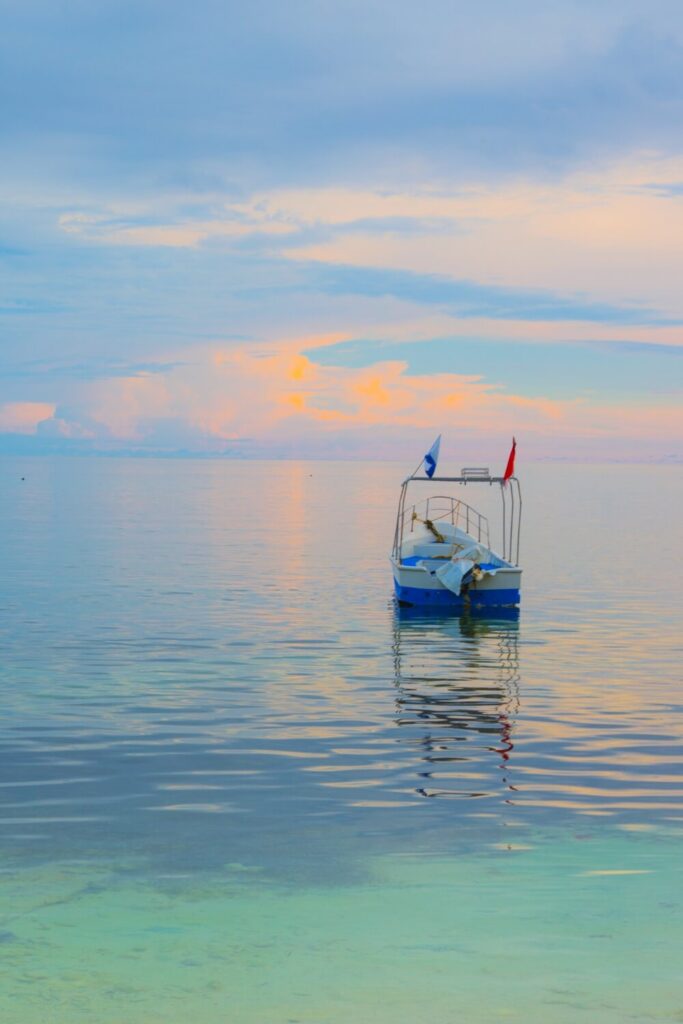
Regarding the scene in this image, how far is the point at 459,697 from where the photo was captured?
25.4 meters

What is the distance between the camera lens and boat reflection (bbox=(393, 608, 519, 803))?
18047 mm

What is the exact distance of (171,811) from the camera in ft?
51.4

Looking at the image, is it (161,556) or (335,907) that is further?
(161,556)

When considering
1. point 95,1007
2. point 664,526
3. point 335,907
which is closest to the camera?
point 95,1007

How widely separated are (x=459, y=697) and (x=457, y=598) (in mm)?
14867

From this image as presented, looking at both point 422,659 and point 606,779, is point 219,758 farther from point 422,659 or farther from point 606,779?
point 422,659

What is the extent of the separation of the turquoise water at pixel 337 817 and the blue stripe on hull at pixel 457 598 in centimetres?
140

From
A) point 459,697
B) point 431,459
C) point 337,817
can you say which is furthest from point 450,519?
point 337,817

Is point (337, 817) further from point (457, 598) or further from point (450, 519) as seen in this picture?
point (450, 519)

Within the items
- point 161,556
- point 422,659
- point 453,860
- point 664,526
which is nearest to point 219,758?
point 453,860

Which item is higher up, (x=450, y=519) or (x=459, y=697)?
(x=450, y=519)

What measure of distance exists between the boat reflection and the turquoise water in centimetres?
10

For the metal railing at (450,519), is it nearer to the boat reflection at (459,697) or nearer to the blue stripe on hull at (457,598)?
the blue stripe on hull at (457,598)

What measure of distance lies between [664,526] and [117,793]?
3246 inches
